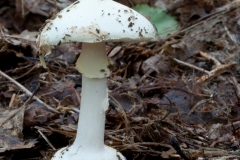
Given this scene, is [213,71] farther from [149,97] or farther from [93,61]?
[93,61]

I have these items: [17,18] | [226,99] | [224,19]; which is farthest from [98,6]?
[17,18]

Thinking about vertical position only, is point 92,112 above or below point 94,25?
below

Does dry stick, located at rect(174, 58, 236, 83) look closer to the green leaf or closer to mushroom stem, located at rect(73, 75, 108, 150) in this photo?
the green leaf

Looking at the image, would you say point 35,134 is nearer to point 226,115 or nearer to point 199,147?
point 199,147

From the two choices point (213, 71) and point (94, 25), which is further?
point (213, 71)

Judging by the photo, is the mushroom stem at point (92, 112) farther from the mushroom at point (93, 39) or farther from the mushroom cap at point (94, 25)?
the mushroom cap at point (94, 25)

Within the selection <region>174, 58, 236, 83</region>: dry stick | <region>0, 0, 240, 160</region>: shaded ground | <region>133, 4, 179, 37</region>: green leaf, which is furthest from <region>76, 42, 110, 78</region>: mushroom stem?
<region>133, 4, 179, 37</region>: green leaf

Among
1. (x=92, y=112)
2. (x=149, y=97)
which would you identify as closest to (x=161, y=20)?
(x=149, y=97)
